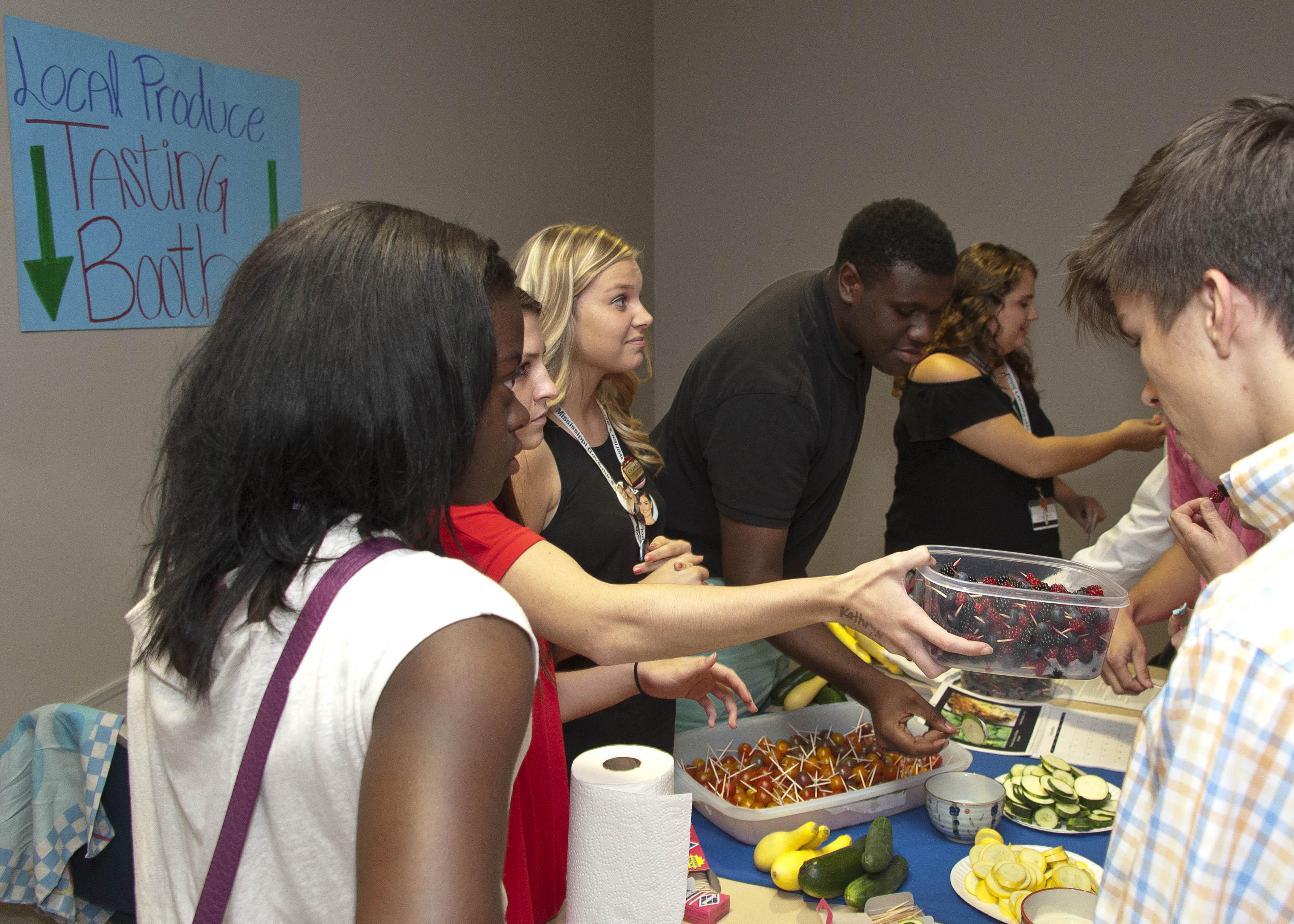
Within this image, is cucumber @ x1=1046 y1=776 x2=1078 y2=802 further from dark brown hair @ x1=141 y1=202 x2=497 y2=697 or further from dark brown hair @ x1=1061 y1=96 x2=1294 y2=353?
dark brown hair @ x1=141 y1=202 x2=497 y2=697

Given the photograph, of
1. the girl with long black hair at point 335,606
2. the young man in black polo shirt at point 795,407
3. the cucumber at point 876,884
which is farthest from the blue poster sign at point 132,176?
the cucumber at point 876,884

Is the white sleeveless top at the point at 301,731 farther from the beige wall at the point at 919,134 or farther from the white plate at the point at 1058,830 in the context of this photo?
the beige wall at the point at 919,134

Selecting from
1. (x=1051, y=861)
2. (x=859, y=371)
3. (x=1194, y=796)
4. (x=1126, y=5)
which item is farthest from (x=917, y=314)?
(x=1126, y=5)

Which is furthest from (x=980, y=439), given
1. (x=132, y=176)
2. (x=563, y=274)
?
(x=132, y=176)

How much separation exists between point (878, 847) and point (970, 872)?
0.15m

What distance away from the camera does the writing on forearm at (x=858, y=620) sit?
4.39 feet

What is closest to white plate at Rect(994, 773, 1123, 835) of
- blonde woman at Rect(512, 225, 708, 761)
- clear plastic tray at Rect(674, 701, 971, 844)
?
clear plastic tray at Rect(674, 701, 971, 844)

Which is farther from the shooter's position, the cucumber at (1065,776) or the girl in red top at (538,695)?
the cucumber at (1065,776)

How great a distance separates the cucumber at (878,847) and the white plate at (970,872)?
0.10 metres

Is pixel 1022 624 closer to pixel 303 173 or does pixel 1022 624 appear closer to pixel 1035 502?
pixel 1035 502

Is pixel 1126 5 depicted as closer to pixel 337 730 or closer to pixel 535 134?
pixel 535 134

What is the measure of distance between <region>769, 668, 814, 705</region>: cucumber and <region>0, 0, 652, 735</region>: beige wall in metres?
1.40

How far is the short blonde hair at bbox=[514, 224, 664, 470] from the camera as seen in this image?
1.81m

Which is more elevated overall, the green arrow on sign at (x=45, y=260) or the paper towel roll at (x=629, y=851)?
the green arrow on sign at (x=45, y=260)
